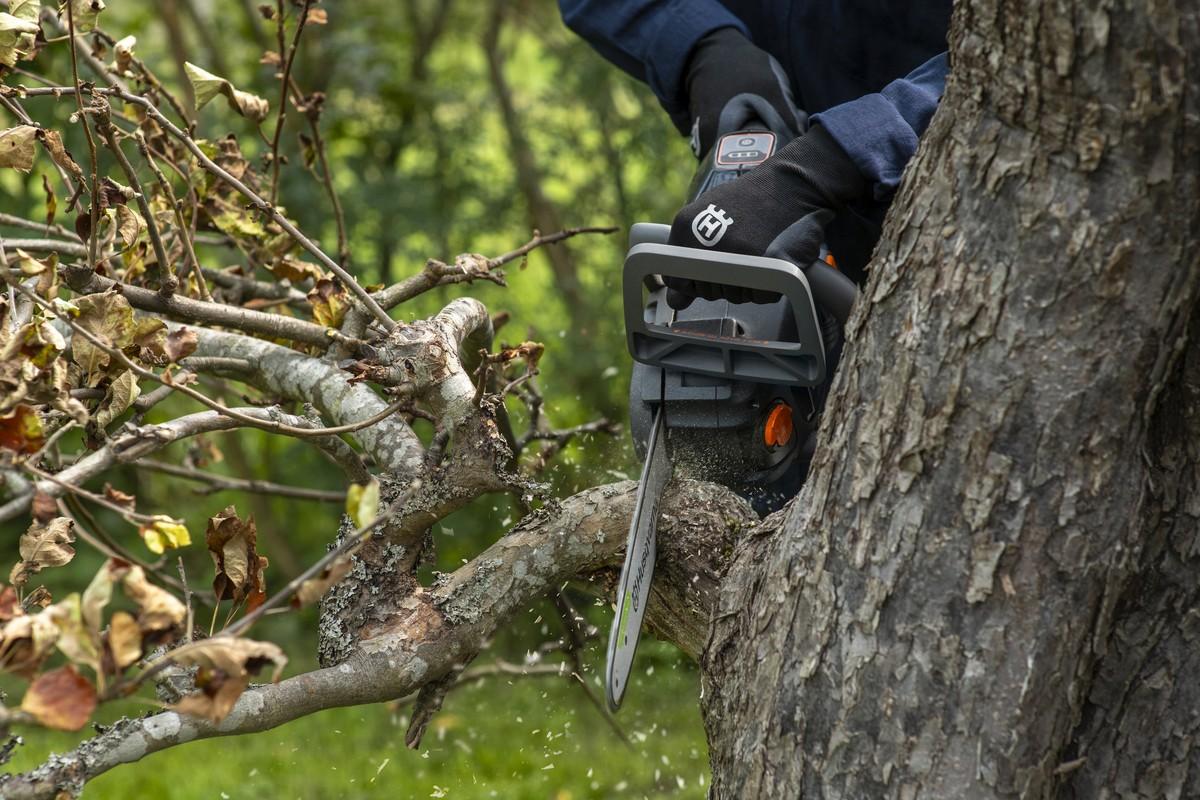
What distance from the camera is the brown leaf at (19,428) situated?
47.6 inches

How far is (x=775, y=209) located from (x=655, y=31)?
93cm

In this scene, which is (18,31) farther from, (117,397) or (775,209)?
(775,209)

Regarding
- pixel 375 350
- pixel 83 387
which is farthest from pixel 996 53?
pixel 83 387

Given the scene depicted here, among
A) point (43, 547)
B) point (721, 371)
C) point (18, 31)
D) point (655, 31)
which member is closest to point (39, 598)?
point (43, 547)

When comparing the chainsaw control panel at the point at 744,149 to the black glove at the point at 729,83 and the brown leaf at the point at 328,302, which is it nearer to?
the black glove at the point at 729,83

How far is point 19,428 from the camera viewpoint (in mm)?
1214

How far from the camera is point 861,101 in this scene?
5.54ft

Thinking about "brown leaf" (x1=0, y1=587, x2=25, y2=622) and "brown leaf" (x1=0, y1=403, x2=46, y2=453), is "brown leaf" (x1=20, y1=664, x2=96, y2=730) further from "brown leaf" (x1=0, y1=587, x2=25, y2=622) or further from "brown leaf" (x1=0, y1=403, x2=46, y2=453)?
"brown leaf" (x1=0, y1=403, x2=46, y2=453)

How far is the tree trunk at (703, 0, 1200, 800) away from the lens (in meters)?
1.06

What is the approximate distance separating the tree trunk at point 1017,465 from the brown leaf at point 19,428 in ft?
2.87

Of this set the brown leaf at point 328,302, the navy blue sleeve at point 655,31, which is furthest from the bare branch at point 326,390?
the navy blue sleeve at point 655,31

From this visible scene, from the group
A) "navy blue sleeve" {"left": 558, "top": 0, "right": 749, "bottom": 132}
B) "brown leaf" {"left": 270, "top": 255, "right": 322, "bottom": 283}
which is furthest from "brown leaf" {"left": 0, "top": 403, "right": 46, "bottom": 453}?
"navy blue sleeve" {"left": 558, "top": 0, "right": 749, "bottom": 132}

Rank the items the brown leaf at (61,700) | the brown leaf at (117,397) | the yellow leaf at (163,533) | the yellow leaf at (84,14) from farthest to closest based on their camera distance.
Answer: the yellow leaf at (84,14) → the brown leaf at (117,397) → the yellow leaf at (163,533) → the brown leaf at (61,700)

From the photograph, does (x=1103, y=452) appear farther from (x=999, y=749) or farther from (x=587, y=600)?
(x=587, y=600)
